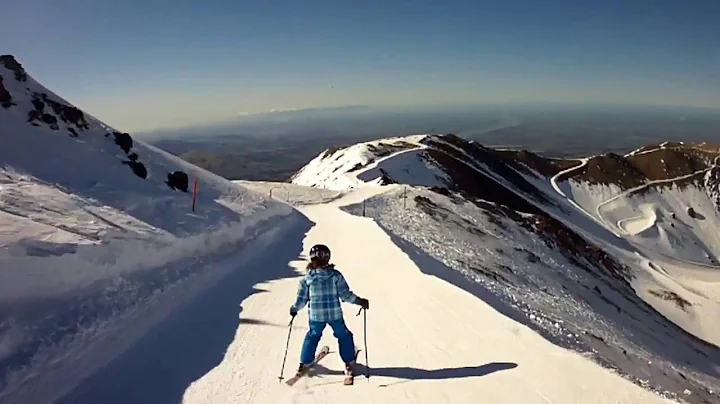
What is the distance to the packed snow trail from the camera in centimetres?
687

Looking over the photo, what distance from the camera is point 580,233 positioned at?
74.2m

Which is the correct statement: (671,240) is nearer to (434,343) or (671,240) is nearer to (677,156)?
(677,156)

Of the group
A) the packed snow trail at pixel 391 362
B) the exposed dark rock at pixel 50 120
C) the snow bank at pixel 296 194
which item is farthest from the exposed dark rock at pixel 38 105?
the snow bank at pixel 296 194

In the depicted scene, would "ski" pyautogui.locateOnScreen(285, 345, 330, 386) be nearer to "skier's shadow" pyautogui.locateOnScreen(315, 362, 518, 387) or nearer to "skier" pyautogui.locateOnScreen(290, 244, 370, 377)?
"skier's shadow" pyautogui.locateOnScreen(315, 362, 518, 387)

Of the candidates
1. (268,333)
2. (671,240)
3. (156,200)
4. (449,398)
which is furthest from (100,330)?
(671,240)

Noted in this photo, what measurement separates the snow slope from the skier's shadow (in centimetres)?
412

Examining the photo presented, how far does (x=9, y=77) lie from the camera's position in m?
24.6

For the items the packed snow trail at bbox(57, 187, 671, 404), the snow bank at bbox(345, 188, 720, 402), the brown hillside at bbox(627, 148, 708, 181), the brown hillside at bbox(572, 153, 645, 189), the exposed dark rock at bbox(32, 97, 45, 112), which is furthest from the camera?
the brown hillside at bbox(627, 148, 708, 181)

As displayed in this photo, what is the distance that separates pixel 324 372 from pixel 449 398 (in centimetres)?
207

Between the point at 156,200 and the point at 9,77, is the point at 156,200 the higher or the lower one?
the lower one

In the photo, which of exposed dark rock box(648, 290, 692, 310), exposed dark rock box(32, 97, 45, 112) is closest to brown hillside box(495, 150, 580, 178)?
exposed dark rock box(648, 290, 692, 310)

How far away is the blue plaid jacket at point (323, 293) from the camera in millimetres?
7141

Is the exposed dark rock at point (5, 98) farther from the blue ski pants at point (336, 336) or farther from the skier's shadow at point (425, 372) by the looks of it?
the skier's shadow at point (425, 372)

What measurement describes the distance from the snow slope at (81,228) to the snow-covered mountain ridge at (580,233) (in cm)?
1020
